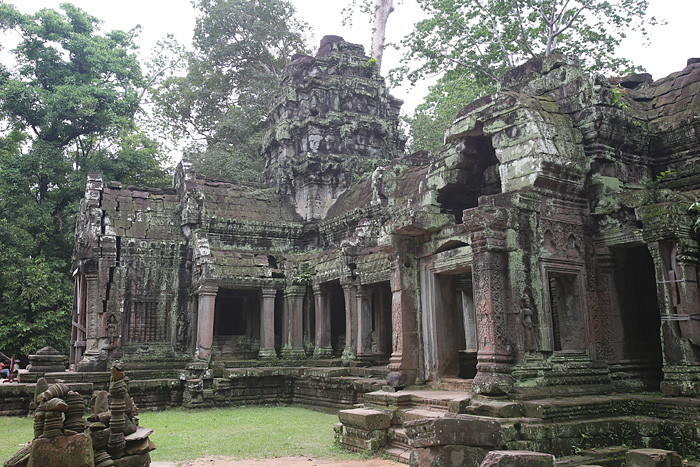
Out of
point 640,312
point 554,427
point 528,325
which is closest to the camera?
point 554,427

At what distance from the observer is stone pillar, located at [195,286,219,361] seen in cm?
1609

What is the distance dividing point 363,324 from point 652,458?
947cm

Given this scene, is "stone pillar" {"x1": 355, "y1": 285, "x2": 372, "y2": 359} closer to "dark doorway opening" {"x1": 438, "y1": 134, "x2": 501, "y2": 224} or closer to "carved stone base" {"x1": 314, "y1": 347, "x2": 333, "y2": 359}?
"carved stone base" {"x1": 314, "y1": 347, "x2": 333, "y2": 359}

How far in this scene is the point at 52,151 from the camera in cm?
2500

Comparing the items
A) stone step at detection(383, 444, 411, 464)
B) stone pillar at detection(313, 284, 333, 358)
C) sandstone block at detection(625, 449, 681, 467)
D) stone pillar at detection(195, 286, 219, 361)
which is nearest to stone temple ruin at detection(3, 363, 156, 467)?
stone step at detection(383, 444, 411, 464)

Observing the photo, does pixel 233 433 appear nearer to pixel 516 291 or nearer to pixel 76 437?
pixel 76 437

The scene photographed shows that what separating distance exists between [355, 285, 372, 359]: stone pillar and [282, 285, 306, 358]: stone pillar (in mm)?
3123

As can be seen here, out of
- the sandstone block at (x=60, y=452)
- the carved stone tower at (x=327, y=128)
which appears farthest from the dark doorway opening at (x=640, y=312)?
the carved stone tower at (x=327, y=128)

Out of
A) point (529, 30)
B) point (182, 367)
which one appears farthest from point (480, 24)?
point (182, 367)

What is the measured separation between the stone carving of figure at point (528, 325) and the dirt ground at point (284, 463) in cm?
236

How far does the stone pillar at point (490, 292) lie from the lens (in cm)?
782

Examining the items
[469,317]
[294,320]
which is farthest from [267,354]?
[469,317]

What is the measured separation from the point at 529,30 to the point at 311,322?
12720mm

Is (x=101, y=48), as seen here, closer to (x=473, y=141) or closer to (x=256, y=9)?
(x=256, y=9)
